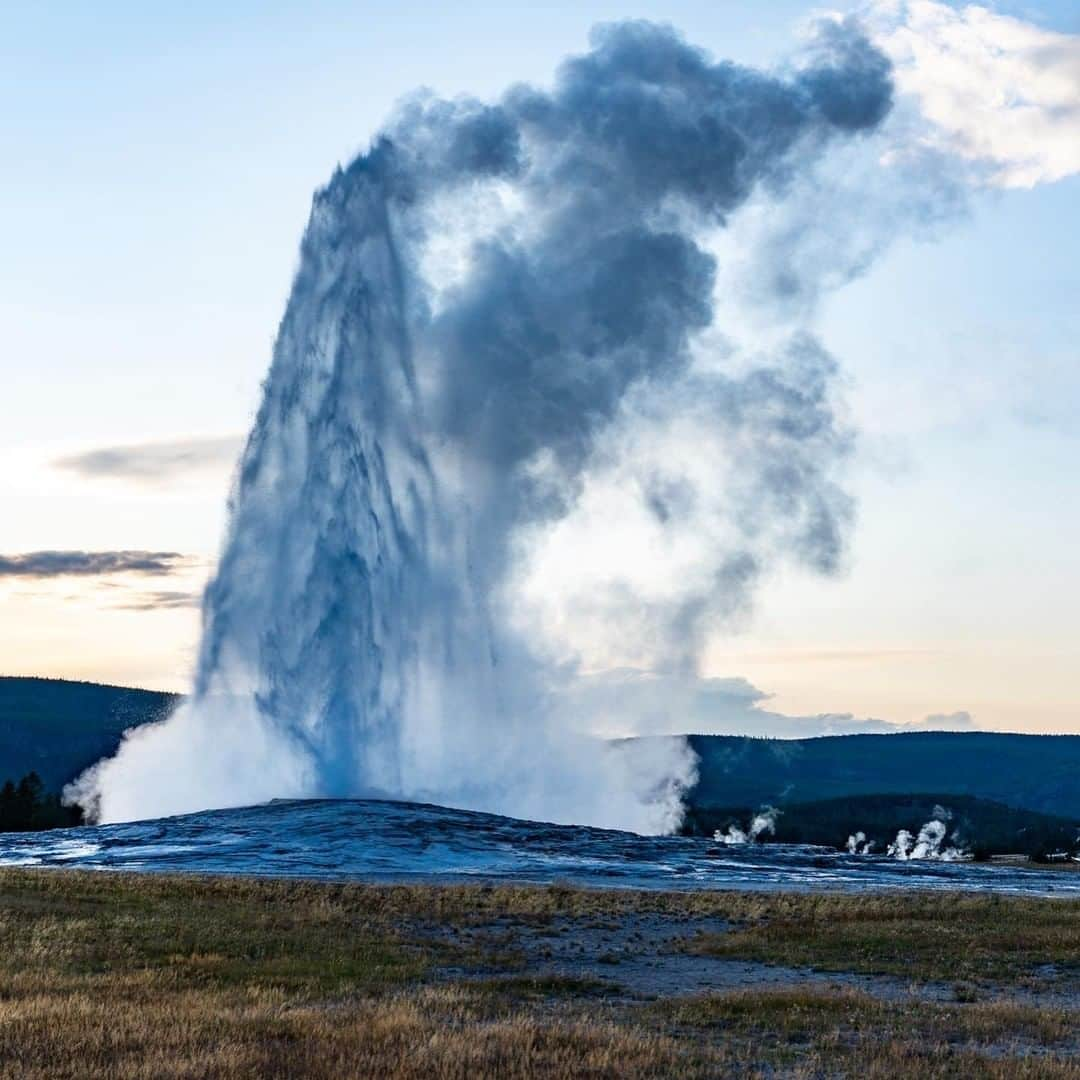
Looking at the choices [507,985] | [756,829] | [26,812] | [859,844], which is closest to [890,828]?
[756,829]

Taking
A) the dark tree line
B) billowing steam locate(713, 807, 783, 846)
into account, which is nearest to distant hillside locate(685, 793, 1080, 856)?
billowing steam locate(713, 807, 783, 846)

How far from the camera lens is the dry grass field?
15623mm

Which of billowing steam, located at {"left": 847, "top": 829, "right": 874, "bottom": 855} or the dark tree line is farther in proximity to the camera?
billowing steam, located at {"left": 847, "top": 829, "right": 874, "bottom": 855}

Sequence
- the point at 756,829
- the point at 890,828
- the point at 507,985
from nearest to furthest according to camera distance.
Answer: the point at 507,985 → the point at 756,829 → the point at 890,828

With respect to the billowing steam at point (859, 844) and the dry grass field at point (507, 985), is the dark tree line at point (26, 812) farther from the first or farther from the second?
the billowing steam at point (859, 844)

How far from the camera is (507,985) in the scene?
22828 millimetres

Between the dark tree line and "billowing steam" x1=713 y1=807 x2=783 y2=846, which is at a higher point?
the dark tree line

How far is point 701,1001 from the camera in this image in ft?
69.4

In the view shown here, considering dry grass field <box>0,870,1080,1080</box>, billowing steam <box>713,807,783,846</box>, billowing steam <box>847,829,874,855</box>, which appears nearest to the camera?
dry grass field <box>0,870,1080,1080</box>

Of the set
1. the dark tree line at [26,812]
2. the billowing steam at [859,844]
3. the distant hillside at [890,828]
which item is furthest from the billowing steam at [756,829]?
the dark tree line at [26,812]

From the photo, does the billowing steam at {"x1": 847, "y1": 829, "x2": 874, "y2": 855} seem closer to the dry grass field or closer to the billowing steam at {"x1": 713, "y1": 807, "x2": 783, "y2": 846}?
the billowing steam at {"x1": 713, "y1": 807, "x2": 783, "y2": 846}

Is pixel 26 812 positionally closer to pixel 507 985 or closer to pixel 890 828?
pixel 507 985

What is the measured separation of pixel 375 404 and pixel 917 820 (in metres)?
139

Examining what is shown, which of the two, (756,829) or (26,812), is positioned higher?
(26,812)
